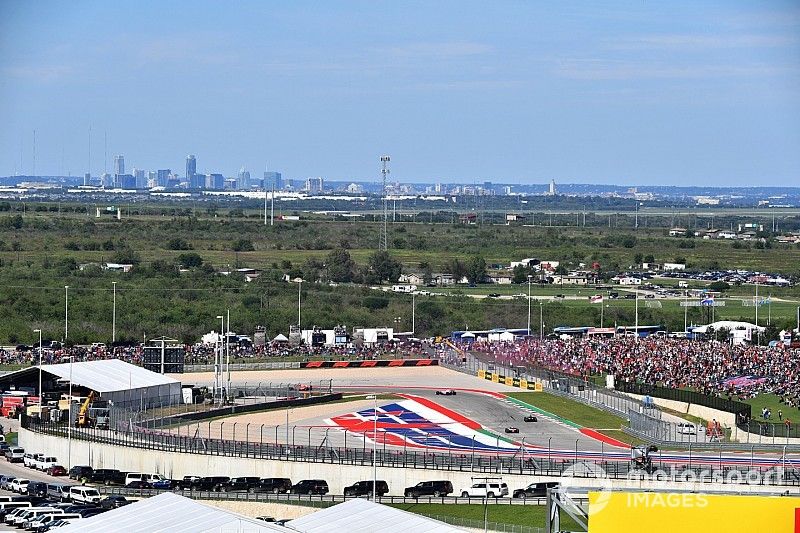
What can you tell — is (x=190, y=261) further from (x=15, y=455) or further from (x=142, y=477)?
(x=142, y=477)

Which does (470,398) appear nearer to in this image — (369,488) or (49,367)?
(49,367)

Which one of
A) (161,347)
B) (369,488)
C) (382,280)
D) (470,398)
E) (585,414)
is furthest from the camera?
(382,280)

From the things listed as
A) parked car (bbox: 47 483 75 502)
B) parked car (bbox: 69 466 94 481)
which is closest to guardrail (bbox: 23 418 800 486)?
parked car (bbox: 69 466 94 481)

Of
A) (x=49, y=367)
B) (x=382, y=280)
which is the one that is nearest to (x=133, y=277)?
(x=382, y=280)

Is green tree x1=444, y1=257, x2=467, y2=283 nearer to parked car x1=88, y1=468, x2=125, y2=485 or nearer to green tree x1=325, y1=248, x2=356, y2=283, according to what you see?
green tree x1=325, y1=248, x2=356, y2=283

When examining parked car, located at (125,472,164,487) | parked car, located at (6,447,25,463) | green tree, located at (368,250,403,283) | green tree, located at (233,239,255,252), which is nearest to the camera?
parked car, located at (125,472,164,487)

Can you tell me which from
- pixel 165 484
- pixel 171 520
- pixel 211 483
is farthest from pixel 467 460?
pixel 171 520
